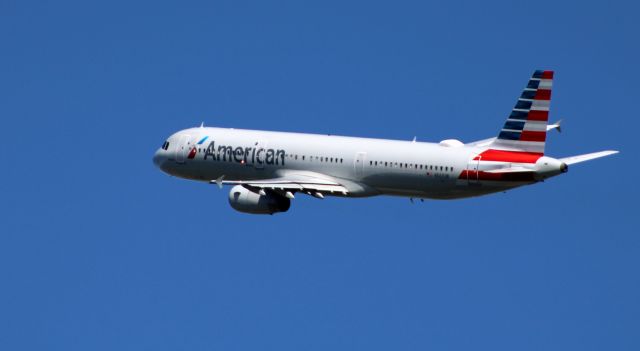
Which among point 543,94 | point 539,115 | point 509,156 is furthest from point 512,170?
point 543,94

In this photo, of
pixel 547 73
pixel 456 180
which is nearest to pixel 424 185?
pixel 456 180

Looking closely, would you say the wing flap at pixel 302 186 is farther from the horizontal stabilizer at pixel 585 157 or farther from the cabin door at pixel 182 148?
the horizontal stabilizer at pixel 585 157

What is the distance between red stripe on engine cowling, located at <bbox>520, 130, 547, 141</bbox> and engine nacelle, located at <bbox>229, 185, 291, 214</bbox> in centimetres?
1513

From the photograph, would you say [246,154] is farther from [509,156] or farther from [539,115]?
[539,115]

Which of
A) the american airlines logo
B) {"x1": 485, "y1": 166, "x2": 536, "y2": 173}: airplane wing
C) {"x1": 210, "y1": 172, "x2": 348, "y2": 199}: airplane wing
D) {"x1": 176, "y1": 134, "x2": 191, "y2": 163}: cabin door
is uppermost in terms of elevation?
{"x1": 176, "y1": 134, "x2": 191, "y2": 163}: cabin door

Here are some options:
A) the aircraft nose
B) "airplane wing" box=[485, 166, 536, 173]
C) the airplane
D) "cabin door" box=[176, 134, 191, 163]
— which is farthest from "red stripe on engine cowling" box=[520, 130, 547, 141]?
the aircraft nose

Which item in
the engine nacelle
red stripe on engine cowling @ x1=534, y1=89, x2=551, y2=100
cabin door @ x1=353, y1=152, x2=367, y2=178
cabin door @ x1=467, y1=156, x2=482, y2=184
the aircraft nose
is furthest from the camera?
the aircraft nose

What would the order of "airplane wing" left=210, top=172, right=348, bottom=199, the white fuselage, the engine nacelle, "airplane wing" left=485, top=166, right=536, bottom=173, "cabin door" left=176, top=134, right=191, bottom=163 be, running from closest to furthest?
"airplane wing" left=485, top=166, right=536, bottom=173 < the white fuselage < "airplane wing" left=210, top=172, right=348, bottom=199 < the engine nacelle < "cabin door" left=176, top=134, right=191, bottom=163

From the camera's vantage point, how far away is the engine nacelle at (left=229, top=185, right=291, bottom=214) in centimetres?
12694

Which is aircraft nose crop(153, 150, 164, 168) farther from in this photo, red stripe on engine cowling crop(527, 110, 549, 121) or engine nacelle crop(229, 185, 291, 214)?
red stripe on engine cowling crop(527, 110, 549, 121)

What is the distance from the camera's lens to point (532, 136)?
12181cm

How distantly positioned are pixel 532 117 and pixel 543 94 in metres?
1.46

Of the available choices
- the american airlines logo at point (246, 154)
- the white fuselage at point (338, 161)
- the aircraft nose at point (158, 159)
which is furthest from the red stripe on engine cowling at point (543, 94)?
the aircraft nose at point (158, 159)

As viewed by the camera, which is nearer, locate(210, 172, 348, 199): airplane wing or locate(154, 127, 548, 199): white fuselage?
locate(154, 127, 548, 199): white fuselage
